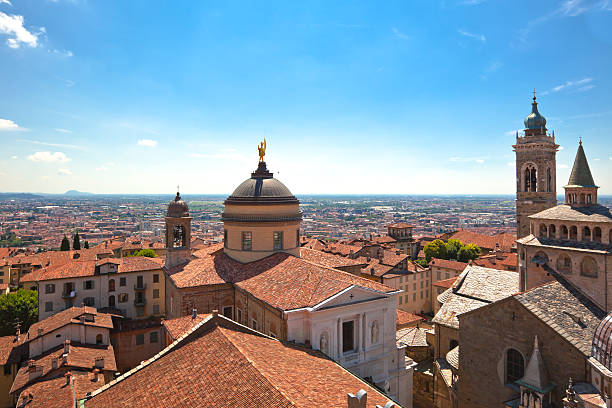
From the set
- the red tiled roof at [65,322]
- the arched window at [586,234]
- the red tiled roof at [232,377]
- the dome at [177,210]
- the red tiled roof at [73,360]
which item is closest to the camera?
the red tiled roof at [232,377]

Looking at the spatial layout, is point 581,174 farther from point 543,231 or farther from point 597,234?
point 597,234

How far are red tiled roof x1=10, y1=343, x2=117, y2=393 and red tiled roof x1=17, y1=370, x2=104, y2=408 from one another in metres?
0.81

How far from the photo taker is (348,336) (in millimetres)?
19844

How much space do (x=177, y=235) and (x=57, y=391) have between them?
1431cm

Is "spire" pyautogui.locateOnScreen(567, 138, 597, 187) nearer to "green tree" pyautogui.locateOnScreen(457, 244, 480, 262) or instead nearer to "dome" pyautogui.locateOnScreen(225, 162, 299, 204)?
"dome" pyautogui.locateOnScreen(225, 162, 299, 204)

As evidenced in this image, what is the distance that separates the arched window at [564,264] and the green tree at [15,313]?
46117 millimetres

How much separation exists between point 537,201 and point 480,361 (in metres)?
24.6

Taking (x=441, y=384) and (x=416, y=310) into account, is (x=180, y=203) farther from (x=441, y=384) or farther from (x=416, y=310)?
(x=416, y=310)

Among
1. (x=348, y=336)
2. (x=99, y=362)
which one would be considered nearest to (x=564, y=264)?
(x=348, y=336)

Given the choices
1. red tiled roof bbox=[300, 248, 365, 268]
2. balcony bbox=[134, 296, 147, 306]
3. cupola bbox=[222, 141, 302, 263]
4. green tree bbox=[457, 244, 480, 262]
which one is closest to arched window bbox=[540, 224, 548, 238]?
red tiled roof bbox=[300, 248, 365, 268]

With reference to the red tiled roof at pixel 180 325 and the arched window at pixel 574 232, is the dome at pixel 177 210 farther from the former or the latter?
the arched window at pixel 574 232

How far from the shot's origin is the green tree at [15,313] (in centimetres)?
3712

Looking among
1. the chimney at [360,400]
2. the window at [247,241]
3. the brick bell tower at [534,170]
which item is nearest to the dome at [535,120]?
the brick bell tower at [534,170]

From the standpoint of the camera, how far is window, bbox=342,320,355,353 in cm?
1967
